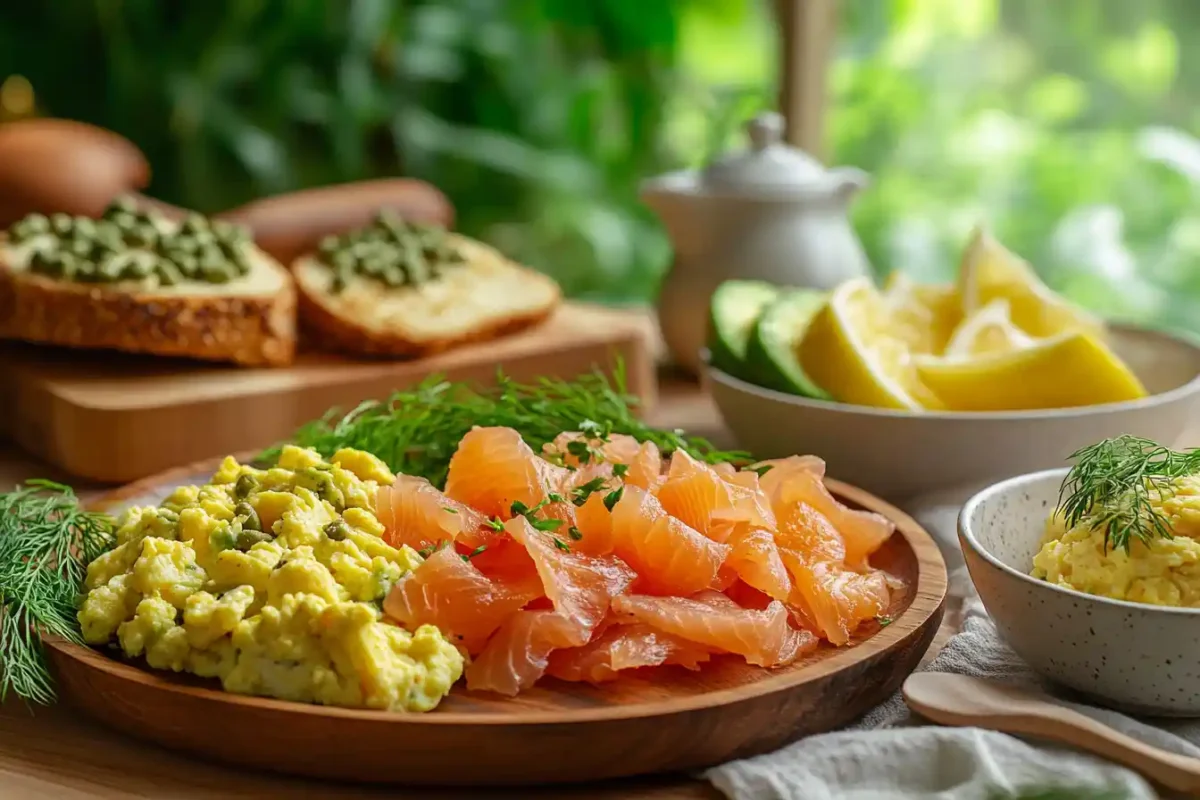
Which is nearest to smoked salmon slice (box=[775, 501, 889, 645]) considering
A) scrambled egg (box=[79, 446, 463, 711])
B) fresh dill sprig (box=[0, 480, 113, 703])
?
scrambled egg (box=[79, 446, 463, 711])

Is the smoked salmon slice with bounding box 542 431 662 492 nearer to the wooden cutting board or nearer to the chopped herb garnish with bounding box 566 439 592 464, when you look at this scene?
the chopped herb garnish with bounding box 566 439 592 464

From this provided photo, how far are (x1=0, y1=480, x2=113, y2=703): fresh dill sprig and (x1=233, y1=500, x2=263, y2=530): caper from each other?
0.22 m

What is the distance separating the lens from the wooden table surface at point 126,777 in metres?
1.30

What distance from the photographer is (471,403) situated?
204 cm

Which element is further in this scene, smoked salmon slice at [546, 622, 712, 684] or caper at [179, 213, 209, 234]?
caper at [179, 213, 209, 234]

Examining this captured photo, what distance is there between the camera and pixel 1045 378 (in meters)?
2.07

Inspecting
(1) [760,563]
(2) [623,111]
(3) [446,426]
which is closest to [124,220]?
(3) [446,426]

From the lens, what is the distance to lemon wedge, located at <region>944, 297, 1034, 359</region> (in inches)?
87.0

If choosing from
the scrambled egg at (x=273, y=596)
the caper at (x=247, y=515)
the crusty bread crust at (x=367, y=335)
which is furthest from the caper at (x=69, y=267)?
the caper at (x=247, y=515)

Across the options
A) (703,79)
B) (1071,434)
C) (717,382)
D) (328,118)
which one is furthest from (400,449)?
(703,79)

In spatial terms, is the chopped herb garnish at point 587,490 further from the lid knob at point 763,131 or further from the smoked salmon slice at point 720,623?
the lid knob at point 763,131

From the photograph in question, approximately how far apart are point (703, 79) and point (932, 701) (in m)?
4.22

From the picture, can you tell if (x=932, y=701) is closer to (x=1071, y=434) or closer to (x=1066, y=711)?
(x=1066, y=711)

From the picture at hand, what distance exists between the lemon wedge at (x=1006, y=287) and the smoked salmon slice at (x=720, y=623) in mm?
1087
